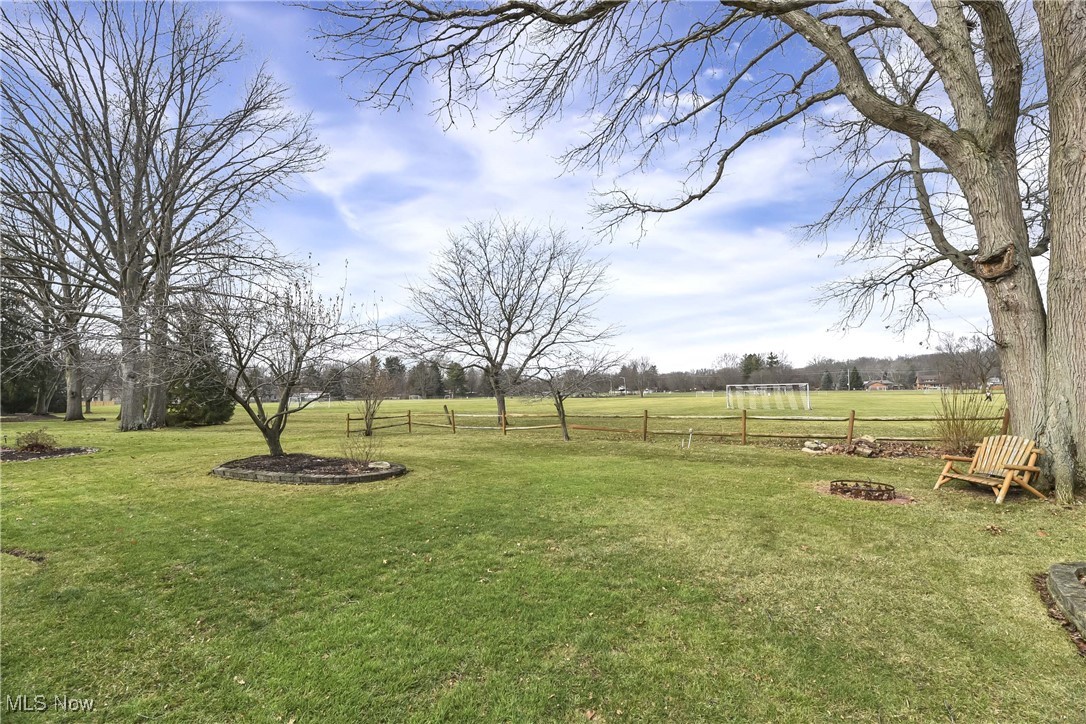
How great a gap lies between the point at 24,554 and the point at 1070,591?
29.8 ft

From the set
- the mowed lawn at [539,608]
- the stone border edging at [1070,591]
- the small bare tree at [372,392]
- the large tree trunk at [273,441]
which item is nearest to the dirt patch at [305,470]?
the large tree trunk at [273,441]

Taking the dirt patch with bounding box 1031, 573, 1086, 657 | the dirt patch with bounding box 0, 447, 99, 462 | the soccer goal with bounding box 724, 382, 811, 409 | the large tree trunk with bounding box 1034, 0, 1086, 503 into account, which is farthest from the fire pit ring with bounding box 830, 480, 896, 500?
the soccer goal with bounding box 724, 382, 811, 409

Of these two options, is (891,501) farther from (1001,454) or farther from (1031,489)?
(1001,454)

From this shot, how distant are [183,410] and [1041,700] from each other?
2872 cm

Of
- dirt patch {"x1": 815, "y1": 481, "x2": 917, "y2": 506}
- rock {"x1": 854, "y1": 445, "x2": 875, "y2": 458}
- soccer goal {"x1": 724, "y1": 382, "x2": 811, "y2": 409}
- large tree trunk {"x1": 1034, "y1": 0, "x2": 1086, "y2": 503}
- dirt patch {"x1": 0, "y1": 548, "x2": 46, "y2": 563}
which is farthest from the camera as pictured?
soccer goal {"x1": 724, "y1": 382, "x2": 811, "y2": 409}

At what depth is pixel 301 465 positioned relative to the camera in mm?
9211

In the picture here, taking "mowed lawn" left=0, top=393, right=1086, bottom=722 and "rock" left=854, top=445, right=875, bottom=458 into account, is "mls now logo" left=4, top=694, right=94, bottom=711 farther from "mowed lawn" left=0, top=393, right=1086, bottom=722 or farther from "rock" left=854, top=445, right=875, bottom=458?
"rock" left=854, top=445, right=875, bottom=458

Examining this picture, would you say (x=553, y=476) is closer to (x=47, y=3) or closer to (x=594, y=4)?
(x=594, y=4)

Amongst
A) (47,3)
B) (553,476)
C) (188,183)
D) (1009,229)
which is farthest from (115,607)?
(47,3)

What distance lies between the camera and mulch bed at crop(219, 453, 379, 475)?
28.8 feet

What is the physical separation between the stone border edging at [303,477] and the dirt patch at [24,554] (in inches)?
144

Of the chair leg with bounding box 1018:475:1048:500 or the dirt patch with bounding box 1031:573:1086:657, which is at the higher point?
the chair leg with bounding box 1018:475:1048:500

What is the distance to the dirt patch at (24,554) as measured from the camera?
14.6ft

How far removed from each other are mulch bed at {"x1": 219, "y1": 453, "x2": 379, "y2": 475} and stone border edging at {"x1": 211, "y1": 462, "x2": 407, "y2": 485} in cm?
20
